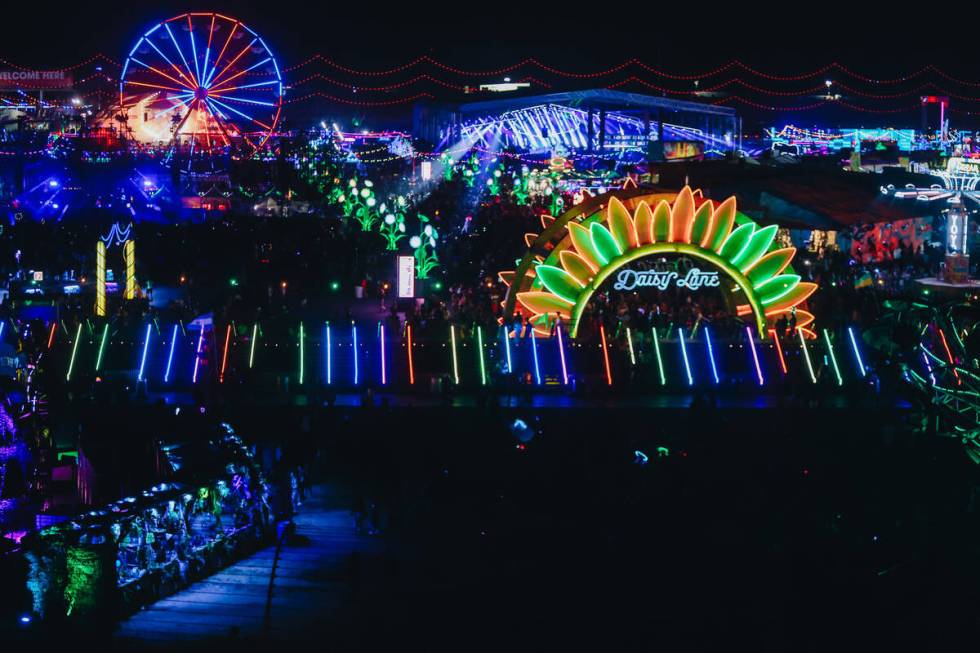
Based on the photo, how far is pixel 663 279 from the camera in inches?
877

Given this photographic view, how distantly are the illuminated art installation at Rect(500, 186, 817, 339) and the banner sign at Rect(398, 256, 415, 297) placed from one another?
21.6ft

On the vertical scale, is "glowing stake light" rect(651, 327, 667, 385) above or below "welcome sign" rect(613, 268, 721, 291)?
below

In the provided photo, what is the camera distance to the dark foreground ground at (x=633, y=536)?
11.1m

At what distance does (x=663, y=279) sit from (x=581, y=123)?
1949 inches

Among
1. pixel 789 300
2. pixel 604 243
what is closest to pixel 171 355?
pixel 604 243

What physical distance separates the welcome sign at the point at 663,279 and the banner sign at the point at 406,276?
25.4 feet

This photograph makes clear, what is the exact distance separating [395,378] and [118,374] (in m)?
4.88

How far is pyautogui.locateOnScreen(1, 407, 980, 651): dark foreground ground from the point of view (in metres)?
11.1

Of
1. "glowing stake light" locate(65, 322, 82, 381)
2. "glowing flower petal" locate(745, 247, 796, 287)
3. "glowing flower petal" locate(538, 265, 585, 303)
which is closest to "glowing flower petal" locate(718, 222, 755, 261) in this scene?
"glowing flower petal" locate(745, 247, 796, 287)

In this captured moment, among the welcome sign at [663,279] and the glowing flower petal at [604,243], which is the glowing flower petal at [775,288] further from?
the glowing flower petal at [604,243]

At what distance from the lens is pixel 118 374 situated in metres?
20.8

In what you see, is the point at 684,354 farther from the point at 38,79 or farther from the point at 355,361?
the point at 38,79

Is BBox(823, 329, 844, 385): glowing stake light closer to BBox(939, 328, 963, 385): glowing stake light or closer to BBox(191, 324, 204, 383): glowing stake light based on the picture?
BBox(939, 328, 963, 385): glowing stake light

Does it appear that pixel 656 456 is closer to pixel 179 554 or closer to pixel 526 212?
pixel 179 554
